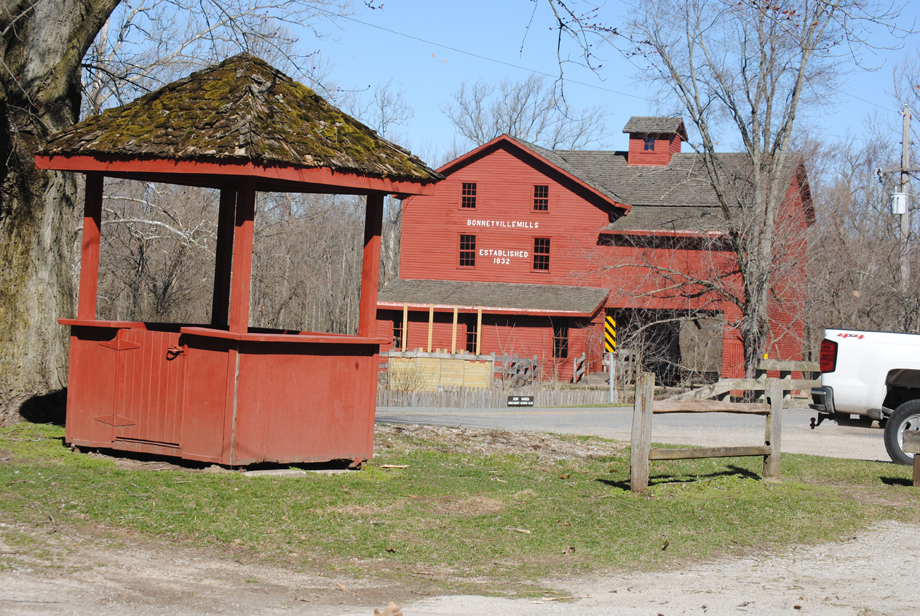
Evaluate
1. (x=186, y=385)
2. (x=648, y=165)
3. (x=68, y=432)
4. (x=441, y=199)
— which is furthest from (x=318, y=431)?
(x=648, y=165)

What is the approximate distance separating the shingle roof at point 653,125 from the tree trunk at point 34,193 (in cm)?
3102

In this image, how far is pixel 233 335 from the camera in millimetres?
8195

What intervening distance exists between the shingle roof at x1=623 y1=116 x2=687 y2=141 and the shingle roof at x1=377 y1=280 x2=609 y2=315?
25.8 feet

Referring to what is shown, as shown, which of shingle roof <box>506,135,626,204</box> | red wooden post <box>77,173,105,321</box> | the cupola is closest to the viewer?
red wooden post <box>77,173,105,321</box>

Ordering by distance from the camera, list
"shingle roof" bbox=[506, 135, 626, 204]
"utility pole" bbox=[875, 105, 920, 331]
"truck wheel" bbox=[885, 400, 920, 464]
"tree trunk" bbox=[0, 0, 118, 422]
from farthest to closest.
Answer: "shingle roof" bbox=[506, 135, 626, 204]
"utility pole" bbox=[875, 105, 920, 331]
"truck wheel" bbox=[885, 400, 920, 464]
"tree trunk" bbox=[0, 0, 118, 422]

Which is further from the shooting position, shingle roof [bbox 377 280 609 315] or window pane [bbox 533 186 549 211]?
window pane [bbox 533 186 549 211]

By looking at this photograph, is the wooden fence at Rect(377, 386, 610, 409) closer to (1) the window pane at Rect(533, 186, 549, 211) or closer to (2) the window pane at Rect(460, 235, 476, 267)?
(2) the window pane at Rect(460, 235, 476, 267)

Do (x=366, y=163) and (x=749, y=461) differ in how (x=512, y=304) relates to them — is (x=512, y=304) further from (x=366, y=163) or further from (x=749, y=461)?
(x=366, y=163)

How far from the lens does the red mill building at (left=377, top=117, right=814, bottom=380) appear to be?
3381 centimetres

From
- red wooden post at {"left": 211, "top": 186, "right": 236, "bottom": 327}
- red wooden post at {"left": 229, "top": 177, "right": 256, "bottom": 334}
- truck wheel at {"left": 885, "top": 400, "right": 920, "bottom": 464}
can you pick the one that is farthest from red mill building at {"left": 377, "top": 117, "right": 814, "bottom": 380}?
red wooden post at {"left": 229, "top": 177, "right": 256, "bottom": 334}

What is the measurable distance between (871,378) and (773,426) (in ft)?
9.59

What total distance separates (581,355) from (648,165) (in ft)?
34.0

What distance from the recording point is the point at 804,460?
12250 millimetres

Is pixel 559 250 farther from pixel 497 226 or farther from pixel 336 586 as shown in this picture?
pixel 336 586
